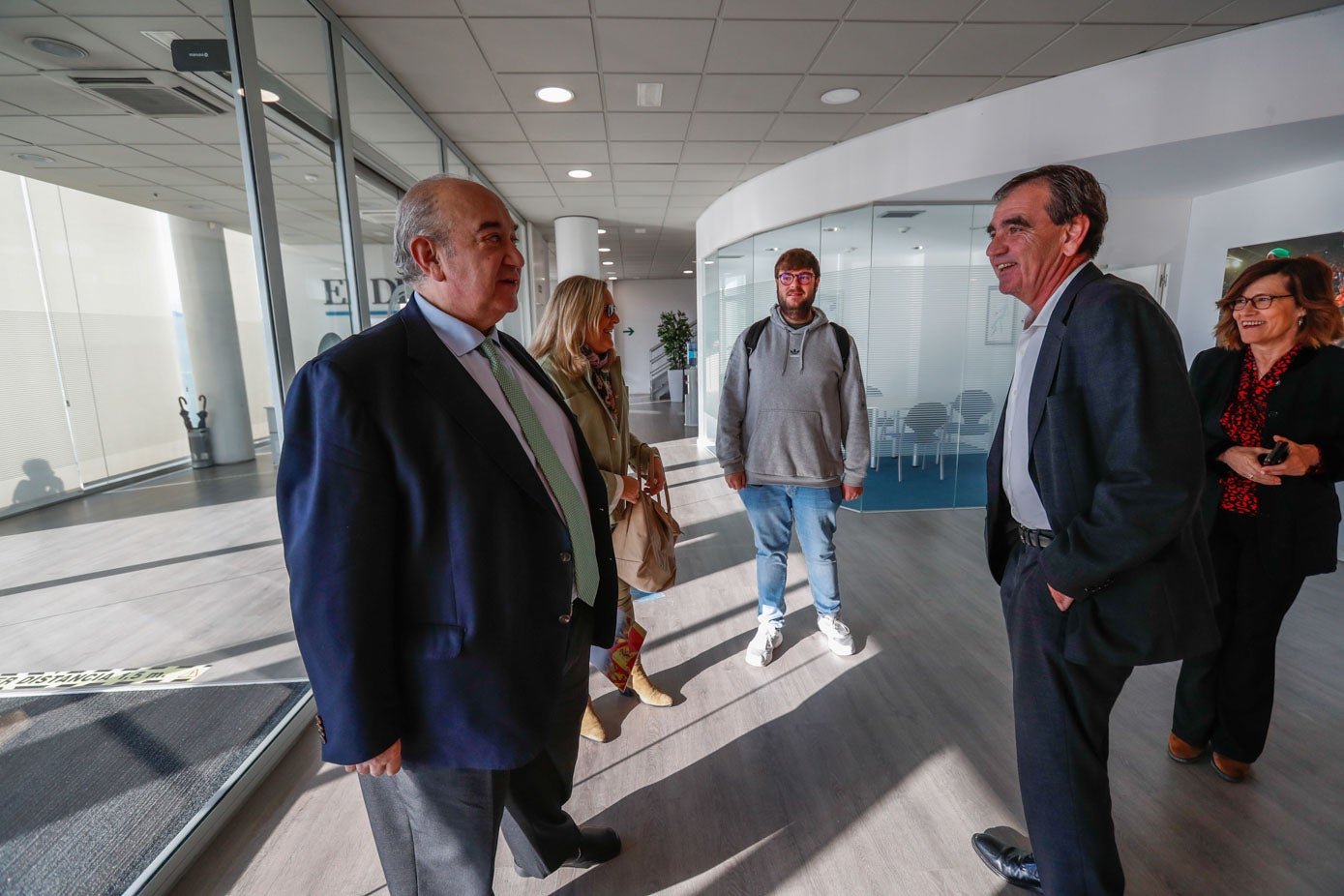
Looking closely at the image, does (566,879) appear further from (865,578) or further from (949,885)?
Result: (865,578)

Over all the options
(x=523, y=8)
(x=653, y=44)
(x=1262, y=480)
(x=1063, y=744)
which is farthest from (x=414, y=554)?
(x=653, y=44)

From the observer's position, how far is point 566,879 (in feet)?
5.76

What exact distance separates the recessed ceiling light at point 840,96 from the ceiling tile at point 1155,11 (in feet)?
4.63

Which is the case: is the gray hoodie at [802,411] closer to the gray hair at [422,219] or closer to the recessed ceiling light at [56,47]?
the gray hair at [422,219]

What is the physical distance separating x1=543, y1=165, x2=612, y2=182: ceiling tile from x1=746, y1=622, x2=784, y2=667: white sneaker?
4.89m

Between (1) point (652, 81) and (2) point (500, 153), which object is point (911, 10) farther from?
(2) point (500, 153)

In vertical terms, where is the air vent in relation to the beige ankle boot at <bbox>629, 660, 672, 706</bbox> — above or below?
above

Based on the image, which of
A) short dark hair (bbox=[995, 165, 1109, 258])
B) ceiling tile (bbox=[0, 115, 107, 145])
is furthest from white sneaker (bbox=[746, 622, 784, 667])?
ceiling tile (bbox=[0, 115, 107, 145])

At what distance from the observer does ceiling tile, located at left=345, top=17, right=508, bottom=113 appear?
3.22m

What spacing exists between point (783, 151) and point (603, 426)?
459cm

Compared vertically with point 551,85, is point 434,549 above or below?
below

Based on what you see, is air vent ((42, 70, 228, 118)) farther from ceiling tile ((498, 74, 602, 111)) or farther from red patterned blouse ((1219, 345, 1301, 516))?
red patterned blouse ((1219, 345, 1301, 516))

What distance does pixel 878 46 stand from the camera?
355 cm

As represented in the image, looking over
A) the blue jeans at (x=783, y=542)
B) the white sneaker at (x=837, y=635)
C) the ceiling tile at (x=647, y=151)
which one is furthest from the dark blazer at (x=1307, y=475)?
the ceiling tile at (x=647, y=151)
